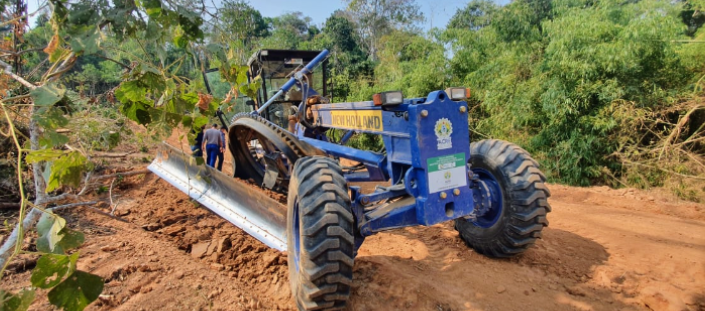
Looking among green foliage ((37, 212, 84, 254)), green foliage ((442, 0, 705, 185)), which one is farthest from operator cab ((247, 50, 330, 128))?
green foliage ((37, 212, 84, 254))

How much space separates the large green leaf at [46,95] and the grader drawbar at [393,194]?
866 mm

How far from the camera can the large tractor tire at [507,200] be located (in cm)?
319

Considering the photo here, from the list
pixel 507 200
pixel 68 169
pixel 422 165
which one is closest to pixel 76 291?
pixel 68 169

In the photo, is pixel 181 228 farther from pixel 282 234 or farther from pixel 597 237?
pixel 597 237

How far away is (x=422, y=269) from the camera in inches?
134

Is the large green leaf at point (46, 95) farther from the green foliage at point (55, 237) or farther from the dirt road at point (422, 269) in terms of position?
the dirt road at point (422, 269)

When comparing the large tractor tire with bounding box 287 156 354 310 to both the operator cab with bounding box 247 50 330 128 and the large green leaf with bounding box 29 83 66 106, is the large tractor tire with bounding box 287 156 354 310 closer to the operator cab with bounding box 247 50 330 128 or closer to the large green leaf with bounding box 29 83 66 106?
the large green leaf with bounding box 29 83 66 106

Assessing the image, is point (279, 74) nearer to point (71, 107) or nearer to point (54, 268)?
point (71, 107)

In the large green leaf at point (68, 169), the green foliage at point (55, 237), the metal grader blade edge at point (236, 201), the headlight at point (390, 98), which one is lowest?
the metal grader blade edge at point (236, 201)

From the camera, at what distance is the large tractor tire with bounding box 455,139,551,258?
3.19 meters

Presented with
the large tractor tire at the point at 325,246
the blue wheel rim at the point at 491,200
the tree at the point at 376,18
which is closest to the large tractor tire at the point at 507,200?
the blue wheel rim at the point at 491,200

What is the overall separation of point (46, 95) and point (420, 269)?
291 cm

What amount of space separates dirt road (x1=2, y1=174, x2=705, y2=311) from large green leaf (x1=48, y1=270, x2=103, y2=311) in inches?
63.3

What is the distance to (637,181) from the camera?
6.50 metres
